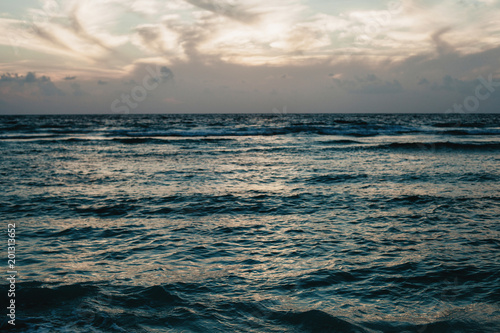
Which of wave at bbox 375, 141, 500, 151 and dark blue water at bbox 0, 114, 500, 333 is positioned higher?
wave at bbox 375, 141, 500, 151

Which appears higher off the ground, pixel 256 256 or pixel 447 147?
pixel 447 147

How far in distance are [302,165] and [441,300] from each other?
13.8 meters

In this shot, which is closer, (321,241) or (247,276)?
(247,276)

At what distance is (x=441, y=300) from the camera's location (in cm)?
472

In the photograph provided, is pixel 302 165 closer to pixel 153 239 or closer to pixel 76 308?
pixel 153 239

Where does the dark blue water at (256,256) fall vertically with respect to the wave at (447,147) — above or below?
below

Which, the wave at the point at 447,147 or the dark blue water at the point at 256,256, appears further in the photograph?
the wave at the point at 447,147

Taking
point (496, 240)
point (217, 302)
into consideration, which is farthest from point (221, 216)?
point (496, 240)

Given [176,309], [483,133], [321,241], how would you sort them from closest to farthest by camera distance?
[176,309]
[321,241]
[483,133]

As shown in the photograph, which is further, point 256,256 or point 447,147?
point 447,147

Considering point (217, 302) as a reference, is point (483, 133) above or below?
above

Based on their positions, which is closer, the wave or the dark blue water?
the dark blue water

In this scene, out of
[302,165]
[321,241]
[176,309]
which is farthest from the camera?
[302,165]

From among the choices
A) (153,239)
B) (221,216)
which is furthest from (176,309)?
(221,216)
